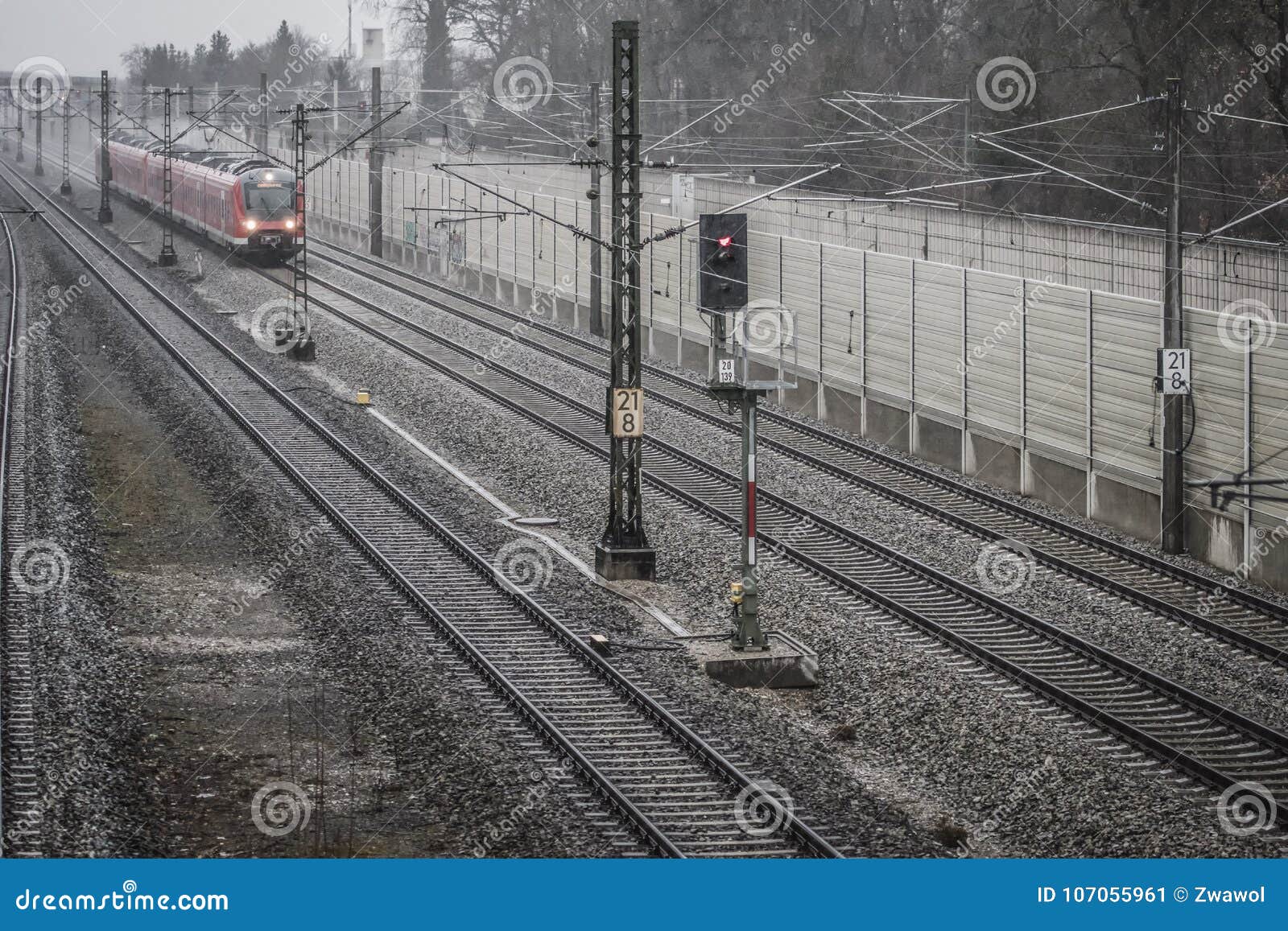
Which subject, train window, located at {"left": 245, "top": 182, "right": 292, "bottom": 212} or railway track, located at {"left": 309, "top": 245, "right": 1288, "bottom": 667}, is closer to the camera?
railway track, located at {"left": 309, "top": 245, "right": 1288, "bottom": 667}

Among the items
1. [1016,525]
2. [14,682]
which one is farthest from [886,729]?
[1016,525]

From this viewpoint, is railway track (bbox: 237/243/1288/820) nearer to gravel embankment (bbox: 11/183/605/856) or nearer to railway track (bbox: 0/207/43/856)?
gravel embankment (bbox: 11/183/605/856)

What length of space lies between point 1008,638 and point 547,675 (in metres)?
4.74

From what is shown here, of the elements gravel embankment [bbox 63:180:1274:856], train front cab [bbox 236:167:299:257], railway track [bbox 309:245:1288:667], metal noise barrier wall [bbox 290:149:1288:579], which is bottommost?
gravel embankment [bbox 63:180:1274:856]

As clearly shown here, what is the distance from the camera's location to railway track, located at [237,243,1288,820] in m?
14.8

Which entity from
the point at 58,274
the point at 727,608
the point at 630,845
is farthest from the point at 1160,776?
the point at 58,274

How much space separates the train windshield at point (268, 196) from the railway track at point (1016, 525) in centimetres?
1445

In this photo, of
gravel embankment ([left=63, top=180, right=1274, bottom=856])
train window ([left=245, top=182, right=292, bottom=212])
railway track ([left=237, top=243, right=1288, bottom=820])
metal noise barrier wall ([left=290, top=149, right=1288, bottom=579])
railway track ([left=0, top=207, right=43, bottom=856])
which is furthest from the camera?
train window ([left=245, top=182, right=292, bottom=212])

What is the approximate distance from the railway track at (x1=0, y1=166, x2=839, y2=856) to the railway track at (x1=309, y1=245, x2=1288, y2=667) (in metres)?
6.11

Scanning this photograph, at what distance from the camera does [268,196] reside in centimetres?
4900

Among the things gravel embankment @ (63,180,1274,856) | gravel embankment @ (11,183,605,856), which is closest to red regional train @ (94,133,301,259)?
gravel embankment @ (63,180,1274,856)

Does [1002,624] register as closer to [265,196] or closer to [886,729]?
[886,729]

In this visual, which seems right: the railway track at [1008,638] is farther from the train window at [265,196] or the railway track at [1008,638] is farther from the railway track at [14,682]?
the train window at [265,196]

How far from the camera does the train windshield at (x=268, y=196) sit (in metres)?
48.8
